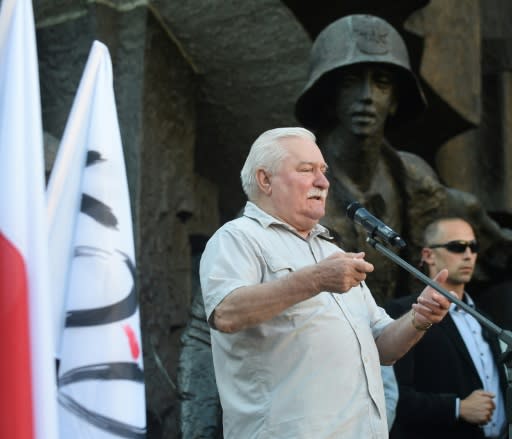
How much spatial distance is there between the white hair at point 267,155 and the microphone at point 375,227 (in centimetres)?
30

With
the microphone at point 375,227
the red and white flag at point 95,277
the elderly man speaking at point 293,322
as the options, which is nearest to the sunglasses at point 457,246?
the elderly man speaking at point 293,322

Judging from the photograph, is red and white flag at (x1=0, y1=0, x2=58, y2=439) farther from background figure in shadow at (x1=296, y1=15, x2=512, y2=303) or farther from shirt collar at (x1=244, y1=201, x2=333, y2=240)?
background figure in shadow at (x1=296, y1=15, x2=512, y2=303)

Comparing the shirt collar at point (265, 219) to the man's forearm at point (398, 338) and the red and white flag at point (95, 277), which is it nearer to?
the man's forearm at point (398, 338)

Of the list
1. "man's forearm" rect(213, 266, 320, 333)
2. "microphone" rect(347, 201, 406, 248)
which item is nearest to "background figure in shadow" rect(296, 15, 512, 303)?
"microphone" rect(347, 201, 406, 248)

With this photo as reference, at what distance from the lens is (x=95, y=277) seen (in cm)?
273

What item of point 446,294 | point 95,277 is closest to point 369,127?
point 446,294

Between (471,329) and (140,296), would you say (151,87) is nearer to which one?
(140,296)

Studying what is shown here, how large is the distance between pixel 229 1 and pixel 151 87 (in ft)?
2.24

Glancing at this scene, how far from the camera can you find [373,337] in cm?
327

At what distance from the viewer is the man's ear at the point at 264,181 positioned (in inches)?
130

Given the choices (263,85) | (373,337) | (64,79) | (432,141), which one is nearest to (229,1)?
(263,85)

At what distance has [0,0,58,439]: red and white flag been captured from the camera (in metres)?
2.31

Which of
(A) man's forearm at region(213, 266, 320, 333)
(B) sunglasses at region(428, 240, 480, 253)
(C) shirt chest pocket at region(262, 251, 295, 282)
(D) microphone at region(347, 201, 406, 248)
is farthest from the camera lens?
(B) sunglasses at region(428, 240, 480, 253)

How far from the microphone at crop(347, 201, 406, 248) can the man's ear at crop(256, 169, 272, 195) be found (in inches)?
11.1
